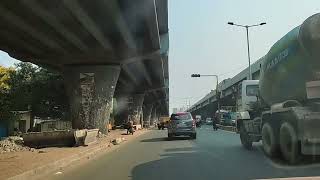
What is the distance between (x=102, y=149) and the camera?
88.3 feet

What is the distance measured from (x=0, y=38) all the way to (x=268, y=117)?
2114 centimetres

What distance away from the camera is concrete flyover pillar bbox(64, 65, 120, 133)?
38812 mm

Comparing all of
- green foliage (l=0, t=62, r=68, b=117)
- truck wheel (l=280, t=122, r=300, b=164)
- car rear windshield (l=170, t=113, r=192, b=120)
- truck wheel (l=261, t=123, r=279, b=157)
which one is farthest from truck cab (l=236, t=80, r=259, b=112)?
green foliage (l=0, t=62, r=68, b=117)

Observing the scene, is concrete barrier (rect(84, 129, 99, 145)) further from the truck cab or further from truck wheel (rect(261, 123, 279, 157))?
truck wheel (rect(261, 123, 279, 157))

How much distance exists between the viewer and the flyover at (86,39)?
2661cm

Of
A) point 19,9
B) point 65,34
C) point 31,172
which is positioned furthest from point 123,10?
point 31,172

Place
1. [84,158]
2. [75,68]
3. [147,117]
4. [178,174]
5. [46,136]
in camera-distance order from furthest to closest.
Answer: [147,117] < [75,68] < [46,136] < [84,158] < [178,174]

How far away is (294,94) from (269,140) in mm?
1905

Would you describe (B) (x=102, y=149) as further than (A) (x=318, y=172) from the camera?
Yes

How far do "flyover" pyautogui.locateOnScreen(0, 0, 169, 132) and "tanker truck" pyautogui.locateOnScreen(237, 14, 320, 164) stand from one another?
1131cm

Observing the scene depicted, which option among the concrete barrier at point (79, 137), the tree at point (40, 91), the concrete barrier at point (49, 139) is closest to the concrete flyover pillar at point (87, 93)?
the concrete barrier at point (79, 137)

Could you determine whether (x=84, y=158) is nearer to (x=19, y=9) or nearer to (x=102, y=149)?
(x=102, y=149)

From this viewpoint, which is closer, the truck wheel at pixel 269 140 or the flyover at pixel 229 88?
the truck wheel at pixel 269 140

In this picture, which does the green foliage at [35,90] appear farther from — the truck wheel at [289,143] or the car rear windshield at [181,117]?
the truck wheel at [289,143]
